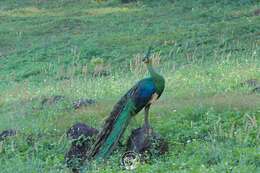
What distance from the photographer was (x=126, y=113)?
8.71m

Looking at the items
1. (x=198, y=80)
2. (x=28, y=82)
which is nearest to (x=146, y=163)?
(x=198, y=80)

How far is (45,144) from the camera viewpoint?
1002 cm

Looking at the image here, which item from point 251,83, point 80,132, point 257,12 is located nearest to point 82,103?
point 80,132

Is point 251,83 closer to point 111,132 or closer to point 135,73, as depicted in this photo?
point 135,73

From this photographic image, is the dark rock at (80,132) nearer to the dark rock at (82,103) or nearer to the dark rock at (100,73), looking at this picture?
the dark rock at (82,103)

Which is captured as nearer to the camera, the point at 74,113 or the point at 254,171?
the point at 254,171

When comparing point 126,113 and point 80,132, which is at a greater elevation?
point 126,113

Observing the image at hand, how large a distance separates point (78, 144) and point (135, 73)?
5779mm

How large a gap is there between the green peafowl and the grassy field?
0.64 feet

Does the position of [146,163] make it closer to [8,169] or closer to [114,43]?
[8,169]

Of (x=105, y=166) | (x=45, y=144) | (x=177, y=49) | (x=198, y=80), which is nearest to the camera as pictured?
(x=105, y=166)

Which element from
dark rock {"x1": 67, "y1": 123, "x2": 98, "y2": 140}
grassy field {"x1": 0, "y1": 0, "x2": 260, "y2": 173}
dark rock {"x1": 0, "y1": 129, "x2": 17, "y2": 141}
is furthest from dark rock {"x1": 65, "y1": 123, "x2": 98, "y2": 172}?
dark rock {"x1": 0, "y1": 129, "x2": 17, "y2": 141}

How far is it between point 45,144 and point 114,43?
10.3 metres

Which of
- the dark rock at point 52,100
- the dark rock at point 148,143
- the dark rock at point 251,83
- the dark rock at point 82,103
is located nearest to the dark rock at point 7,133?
the dark rock at point 82,103
